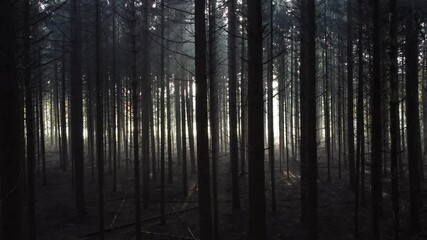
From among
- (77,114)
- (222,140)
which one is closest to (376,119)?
(222,140)

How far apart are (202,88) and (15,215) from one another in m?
4.16

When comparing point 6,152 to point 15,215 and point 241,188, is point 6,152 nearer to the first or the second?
point 15,215

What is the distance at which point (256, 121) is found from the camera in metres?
5.90

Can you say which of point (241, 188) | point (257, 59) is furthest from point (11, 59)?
point (241, 188)

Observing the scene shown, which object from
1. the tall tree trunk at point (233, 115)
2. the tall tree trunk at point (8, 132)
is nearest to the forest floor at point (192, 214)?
the tall tree trunk at point (233, 115)

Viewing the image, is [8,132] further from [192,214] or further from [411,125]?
[411,125]

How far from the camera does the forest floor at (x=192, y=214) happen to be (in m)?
12.3

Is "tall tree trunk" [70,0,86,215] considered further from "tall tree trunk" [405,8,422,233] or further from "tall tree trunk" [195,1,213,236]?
"tall tree trunk" [405,8,422,233]

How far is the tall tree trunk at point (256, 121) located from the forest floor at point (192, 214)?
6.11 metres

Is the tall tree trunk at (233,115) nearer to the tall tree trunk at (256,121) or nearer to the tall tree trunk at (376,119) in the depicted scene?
the tall tree trunk at (376,119)

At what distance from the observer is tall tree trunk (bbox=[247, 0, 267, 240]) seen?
5.80 m

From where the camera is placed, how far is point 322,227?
Answer: 12562 millimetres

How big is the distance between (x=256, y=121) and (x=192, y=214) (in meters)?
9.61

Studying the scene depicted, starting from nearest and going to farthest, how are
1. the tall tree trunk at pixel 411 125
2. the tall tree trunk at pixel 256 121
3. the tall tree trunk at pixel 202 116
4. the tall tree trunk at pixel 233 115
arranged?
1. the tall tree trunk at pixel 256 121
2. the tall tree trunk at pixel 202 116
3. the tall tree trunk at pixel 411 125
4. the tall tree trunk at pixel 233 115
